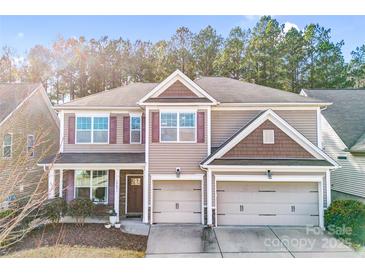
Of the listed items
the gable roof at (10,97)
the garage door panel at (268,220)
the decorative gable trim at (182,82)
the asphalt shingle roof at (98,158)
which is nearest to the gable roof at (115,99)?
the decorative gable trim at (182,82)

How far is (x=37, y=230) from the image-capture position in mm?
10055

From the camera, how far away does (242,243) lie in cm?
873

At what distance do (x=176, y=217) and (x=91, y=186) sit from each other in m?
4.01

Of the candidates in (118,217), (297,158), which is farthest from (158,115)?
(297,158)

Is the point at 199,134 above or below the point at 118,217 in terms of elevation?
above

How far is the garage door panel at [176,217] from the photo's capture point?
1075 centimetres

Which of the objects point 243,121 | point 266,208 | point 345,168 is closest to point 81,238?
point 266,208

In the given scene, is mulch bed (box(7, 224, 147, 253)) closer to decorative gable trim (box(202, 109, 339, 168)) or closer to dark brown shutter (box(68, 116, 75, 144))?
dark brown shutter (box(68, 116, 75, 144))

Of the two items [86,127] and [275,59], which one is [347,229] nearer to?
[86,127]

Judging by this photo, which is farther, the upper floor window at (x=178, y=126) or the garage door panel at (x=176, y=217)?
the upper floor window at (x=178, y=126)

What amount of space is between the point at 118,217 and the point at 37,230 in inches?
115

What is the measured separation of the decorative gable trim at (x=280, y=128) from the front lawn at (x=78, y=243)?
387 centimetres

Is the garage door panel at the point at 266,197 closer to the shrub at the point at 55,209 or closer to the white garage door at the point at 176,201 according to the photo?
the white garage door at the point at 176,201

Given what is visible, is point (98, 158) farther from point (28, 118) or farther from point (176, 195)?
point (28, 118)
